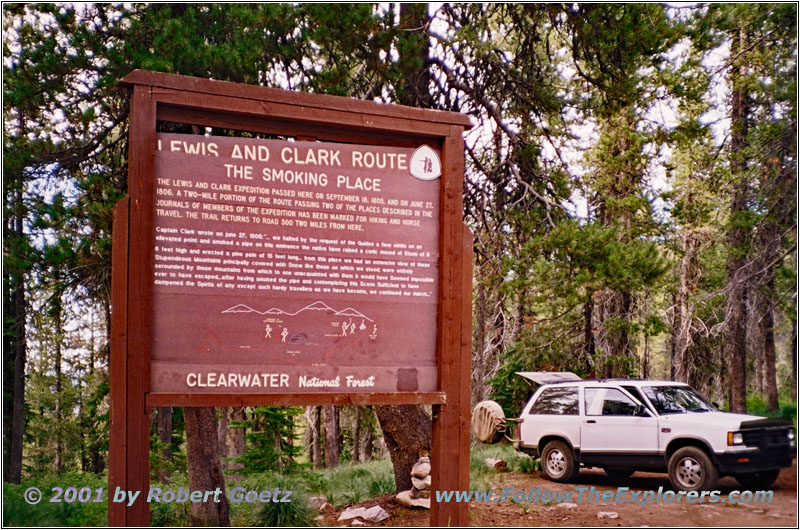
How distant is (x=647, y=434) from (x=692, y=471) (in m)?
0.93

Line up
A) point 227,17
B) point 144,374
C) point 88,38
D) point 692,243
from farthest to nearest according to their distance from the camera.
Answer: point 692,243 < point 227,17 < point 88,38 < point 144,374

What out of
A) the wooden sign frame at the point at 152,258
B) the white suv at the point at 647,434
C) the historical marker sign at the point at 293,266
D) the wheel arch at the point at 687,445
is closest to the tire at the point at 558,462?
the white suv at the point at 647,434

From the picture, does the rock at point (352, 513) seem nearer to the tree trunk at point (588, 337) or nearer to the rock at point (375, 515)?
the rock at point (375, 515)

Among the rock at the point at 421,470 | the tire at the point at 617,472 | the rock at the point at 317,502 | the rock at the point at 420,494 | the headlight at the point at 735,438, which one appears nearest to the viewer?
the rock at the point at 420,494

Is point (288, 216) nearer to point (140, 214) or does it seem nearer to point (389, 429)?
point (140, 214)

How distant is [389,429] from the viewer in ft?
34.0

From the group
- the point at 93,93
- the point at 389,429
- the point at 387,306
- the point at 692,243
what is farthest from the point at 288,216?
the point at 692,243

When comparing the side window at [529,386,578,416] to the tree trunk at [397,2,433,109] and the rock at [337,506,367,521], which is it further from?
the tree trunk at [397,2,433,109]

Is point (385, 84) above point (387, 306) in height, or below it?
above

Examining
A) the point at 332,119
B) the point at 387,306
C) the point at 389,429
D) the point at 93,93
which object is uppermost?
the point at 93,93

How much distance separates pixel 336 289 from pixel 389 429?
497cm

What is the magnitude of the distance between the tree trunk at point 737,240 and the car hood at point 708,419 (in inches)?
227

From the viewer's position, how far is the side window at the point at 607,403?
1266cm

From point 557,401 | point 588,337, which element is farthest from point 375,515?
point 588,337
